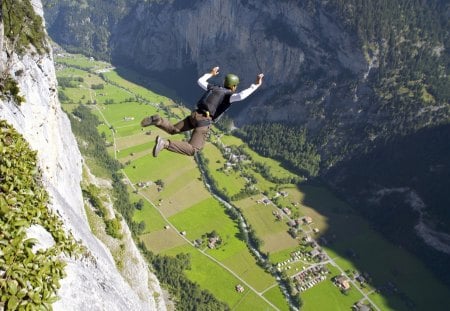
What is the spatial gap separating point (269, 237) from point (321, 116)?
3435 inches

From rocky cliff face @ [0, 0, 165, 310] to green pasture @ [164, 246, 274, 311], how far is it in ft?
115

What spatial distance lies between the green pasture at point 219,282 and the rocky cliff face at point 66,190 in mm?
35065

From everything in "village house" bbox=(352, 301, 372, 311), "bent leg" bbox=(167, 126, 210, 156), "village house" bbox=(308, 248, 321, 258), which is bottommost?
"village house" bbox=(352, 301, 372, 311)

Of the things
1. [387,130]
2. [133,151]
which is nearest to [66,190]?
[133,151]

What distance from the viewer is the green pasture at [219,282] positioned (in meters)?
102

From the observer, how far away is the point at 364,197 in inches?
6270

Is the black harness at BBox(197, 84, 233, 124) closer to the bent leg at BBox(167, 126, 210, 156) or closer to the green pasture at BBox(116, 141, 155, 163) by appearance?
the bent leg at BBox(167, 126, 210, 156)

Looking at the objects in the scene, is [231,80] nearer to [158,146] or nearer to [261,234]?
[158,146]

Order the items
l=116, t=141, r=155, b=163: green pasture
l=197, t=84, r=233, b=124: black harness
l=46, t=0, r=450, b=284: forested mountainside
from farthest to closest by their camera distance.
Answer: l=116, t=141, r=155, b=163: green pasture < l=46, t=0, r=450, b=284: forested mountainside < l=197, t=84, r=233, b=124: black harness

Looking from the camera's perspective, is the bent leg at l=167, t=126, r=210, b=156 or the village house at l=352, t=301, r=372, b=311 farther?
the village house at l=352, t=301, r=372, b=311

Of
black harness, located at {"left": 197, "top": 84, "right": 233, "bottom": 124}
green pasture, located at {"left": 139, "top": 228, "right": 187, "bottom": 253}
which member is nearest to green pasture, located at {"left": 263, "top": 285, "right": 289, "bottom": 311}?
green pasture, located at {"left": 139, "top": 228, "right": 187, "bottom": 253}

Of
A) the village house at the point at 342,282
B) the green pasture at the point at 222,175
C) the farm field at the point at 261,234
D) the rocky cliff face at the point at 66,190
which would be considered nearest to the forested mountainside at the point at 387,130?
the farm field at the point at 261,234

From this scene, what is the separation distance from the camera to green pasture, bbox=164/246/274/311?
333ft

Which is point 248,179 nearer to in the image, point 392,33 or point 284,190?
point 284,190
